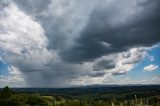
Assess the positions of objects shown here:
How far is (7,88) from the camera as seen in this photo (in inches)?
4564

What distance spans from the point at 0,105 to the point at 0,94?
287 inches

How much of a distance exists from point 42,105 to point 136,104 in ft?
356

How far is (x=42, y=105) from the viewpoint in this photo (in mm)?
123000

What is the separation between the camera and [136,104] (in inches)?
728

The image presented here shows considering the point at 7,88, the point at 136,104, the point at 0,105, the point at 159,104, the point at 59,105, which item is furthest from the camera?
the point at 59,105

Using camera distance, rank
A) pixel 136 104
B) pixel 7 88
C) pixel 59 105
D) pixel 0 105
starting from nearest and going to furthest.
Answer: pixel 136 104 < pixel 0 105 < pixel 7 88 < pixel 59 105

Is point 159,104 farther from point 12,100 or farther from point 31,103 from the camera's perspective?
point 31,103

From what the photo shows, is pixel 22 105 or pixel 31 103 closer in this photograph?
pixel 22 105

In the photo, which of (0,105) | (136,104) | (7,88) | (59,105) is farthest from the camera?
(59,105)

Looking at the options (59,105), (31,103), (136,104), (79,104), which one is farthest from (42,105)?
(136,104)

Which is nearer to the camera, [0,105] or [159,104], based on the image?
[159,104]

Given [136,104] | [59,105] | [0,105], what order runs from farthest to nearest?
1. [59,105]
2. [0,105]
3. [136,104]

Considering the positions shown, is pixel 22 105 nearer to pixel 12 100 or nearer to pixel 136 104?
pixel 12 100

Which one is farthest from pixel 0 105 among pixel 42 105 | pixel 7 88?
pixel 42 105
